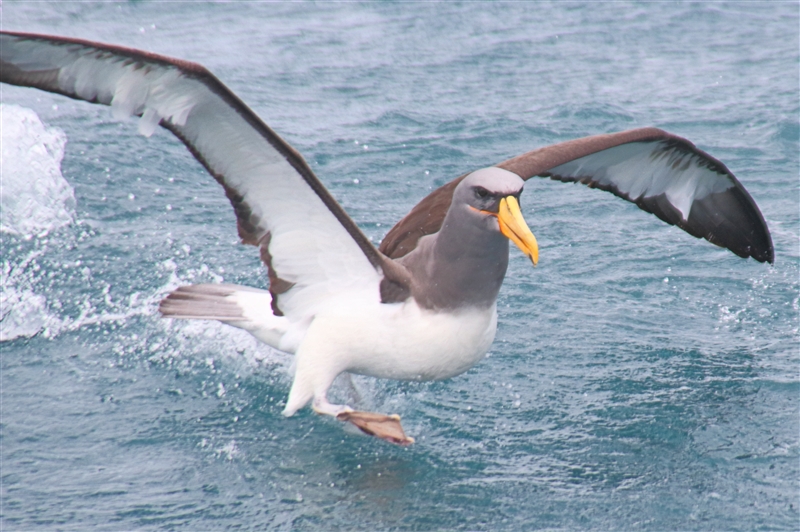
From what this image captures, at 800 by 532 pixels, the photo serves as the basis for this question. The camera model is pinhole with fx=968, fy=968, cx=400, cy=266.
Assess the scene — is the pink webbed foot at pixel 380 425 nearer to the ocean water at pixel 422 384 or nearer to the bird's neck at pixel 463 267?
the ocean water at pixel 422 384

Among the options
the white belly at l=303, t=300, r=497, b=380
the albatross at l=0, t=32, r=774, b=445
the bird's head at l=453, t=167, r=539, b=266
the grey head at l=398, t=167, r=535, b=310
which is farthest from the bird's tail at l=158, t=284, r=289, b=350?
the bird's head at l=453, t=167, r=539, b=266

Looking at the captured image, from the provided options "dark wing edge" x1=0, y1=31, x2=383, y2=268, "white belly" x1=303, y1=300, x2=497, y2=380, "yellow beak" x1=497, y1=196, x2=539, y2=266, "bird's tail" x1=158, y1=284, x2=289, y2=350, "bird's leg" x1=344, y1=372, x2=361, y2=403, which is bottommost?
"bird's leg" x1=344, y1=372, x2=361, y2=403

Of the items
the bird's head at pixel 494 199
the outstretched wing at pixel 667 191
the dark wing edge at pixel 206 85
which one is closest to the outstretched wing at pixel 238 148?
the dark wing edge at pixel 206 85

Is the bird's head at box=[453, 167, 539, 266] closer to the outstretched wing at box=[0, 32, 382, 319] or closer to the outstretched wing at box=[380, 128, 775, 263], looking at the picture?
the outstretched wing at box=[0, 32, 382, 319]

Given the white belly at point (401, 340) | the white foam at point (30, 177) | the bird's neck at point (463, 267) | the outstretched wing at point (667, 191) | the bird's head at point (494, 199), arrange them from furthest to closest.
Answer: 1. the white foam at point (30, 177)
2. the outstretched wing at point (667, 191)
3. the white belly at point (401, 340)
4. the bird's neck at point (463, 267)
5. the bird's head at point (494, 199)

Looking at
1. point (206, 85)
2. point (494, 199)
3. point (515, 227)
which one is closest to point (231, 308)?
point (206, 85)

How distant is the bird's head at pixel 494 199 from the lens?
547cm

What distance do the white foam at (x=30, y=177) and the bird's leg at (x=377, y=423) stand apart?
4.10 metres

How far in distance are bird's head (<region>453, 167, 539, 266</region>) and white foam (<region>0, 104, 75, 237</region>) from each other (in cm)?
461

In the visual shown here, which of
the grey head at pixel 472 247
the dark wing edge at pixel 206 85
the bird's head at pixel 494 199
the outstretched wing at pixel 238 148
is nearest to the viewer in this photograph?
the dark wing edge at pixel 206 85

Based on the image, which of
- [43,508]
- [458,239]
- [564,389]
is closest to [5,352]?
[43,508]

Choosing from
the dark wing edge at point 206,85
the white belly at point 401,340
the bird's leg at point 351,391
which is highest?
the dark wing edge at point 206,85

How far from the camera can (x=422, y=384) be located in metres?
6.99

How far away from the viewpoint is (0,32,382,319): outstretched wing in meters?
5.18
